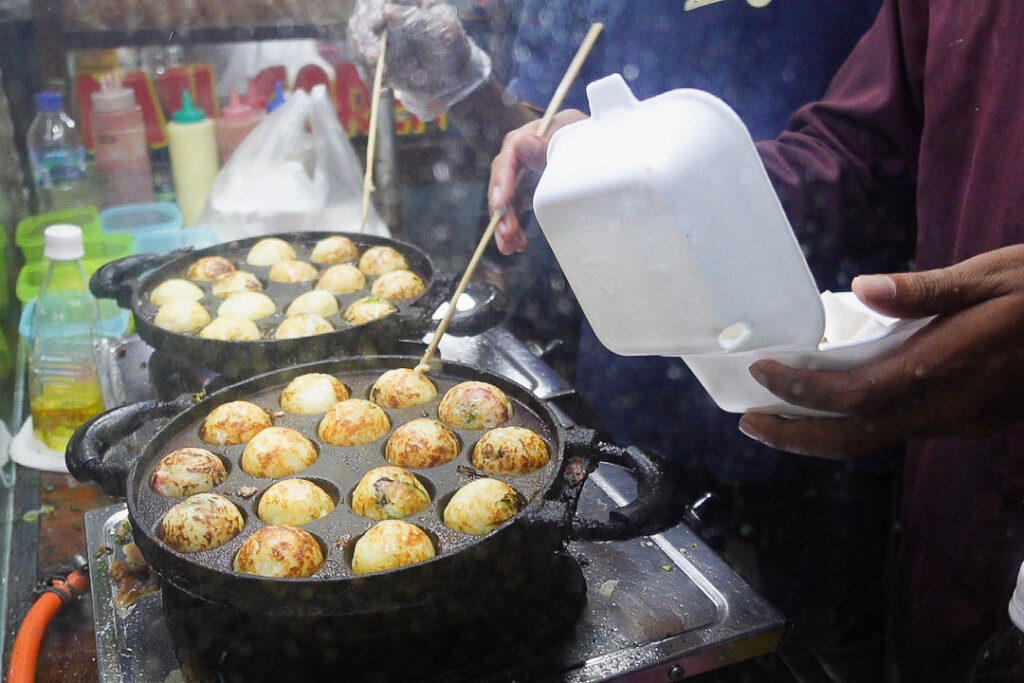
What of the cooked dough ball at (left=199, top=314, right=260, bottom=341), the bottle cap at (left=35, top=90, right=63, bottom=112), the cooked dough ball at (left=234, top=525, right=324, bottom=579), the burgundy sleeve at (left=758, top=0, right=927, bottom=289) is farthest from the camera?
the bottle cap at (left=35, top=90, right=63, bottom=112)

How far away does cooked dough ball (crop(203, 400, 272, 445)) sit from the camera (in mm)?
1696

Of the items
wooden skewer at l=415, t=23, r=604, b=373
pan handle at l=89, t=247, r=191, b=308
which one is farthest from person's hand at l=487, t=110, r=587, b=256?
pan handle at l=89, t=247, r=191, b=308

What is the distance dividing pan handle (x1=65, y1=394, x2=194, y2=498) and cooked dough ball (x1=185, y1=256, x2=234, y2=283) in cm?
86

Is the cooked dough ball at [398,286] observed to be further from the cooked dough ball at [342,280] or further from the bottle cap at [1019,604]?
the bottle cap at [1019,604]

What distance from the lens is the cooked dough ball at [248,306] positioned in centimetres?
233

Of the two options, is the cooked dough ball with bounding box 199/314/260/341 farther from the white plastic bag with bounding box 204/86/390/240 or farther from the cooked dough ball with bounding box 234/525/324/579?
the white plastic bag with bounding box 204/86/390/240

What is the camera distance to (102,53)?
382cm

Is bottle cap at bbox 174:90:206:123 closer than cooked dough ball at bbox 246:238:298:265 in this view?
No

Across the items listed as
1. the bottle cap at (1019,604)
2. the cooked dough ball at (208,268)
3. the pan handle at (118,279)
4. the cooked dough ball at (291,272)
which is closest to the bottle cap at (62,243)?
the pan handle at (118,279)

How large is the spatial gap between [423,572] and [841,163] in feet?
5.00

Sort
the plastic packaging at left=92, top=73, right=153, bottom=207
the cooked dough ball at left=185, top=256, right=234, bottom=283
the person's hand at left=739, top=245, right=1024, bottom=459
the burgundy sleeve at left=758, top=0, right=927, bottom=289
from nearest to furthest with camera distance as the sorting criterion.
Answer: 1. the person's hand at left=739, top=245, right=1024, bottom=459
2. the burgundy sleeve at left=758, top=0, right=927, bottom=289
3. the cooked dough ball at left=185, top=256, right=234, bottom=283
4. the plastic packaging at left=92, top=73, right=153, bottom=207

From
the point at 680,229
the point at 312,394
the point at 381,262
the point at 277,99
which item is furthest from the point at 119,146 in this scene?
the point at 680,229

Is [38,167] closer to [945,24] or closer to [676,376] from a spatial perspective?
[676,376]

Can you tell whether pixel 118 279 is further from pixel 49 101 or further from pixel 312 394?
pixel 49 101
